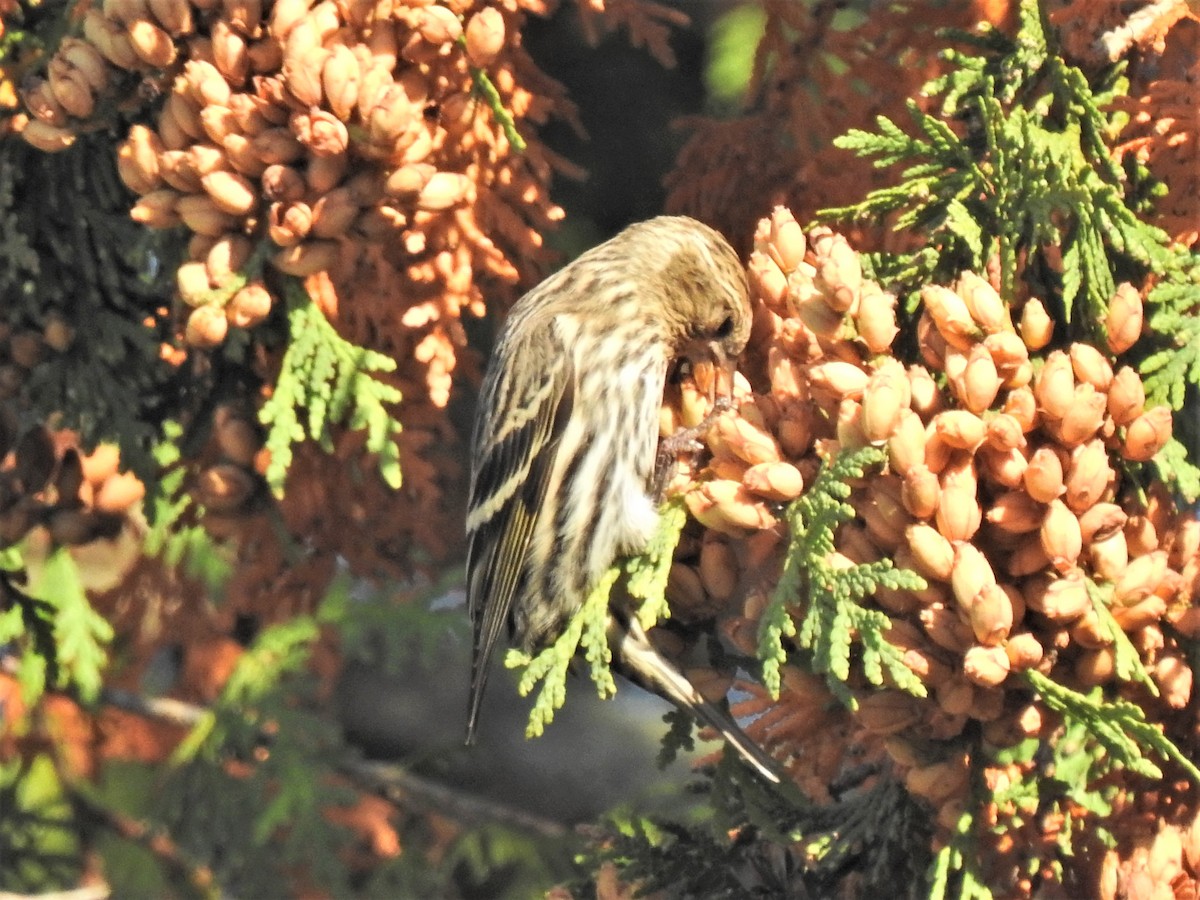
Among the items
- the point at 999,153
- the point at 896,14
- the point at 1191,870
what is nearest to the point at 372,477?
the point at 896,14

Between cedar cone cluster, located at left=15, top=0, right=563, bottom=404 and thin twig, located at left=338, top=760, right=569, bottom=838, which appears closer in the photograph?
cedar cone cluster, located at left=15, top=0, right=563, bottom=404

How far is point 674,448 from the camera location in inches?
88.9

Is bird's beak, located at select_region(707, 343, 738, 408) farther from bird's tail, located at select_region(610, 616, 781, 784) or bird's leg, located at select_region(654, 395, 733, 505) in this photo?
bird's tail, located at select_region(610, 616, 781, 784)

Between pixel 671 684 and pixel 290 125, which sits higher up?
pixel 290 125

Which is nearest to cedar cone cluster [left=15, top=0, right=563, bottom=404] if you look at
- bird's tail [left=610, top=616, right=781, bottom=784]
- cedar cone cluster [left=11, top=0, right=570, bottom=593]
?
cedar cone cluster [left=11, top=0, right=570, bottom=593]

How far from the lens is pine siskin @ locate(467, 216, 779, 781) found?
2516mm

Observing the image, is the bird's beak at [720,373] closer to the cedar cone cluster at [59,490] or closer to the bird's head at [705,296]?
the bird's head at [705,296]

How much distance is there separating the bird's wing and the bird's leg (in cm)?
36

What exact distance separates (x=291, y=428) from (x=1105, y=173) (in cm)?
116

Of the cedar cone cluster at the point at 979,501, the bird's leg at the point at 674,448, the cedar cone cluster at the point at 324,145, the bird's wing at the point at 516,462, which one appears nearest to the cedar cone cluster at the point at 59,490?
the cedar cone cluster at the point at 324,145

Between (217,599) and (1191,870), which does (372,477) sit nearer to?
(217,599)

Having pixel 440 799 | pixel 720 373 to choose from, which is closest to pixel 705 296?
pixel 720 373

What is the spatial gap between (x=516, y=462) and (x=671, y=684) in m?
0.69

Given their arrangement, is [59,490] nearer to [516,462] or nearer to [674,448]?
[516,462]
